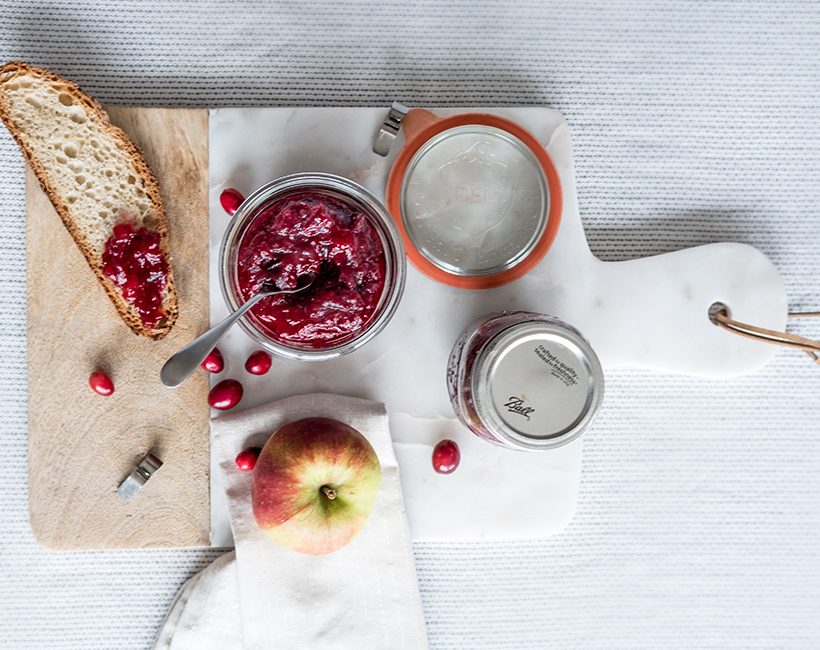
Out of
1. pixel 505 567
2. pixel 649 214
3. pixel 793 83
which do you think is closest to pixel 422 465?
pixel 505 567

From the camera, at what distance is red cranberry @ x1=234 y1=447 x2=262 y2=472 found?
0.94m

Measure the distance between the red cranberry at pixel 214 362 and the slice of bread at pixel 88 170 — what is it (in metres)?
0.07

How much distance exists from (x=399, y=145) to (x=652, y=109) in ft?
1.40

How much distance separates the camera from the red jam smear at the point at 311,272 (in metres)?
0.84

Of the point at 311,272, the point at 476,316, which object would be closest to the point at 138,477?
the point at 311,272

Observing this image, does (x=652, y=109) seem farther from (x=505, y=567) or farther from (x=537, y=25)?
(x=505, y=567)

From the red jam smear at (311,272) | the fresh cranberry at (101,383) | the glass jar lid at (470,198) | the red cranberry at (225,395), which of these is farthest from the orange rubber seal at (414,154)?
the fresh cranberry at (101,383)

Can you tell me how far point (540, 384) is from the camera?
0.87 meters

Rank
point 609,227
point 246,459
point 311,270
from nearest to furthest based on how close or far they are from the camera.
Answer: point 311,270 < point 246,459 < point 609,227

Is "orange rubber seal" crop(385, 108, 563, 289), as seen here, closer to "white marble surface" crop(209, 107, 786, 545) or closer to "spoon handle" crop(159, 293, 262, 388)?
"white marble surface" crop(209, 107, 786, 545)

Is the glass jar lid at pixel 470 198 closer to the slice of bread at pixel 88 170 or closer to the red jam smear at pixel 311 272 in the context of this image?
the red jam smear at pixel 311 272

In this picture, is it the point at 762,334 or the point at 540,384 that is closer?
the point at 540,384

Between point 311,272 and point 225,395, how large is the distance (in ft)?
0.82

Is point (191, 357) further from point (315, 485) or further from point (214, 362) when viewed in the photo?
point (315, 485)
